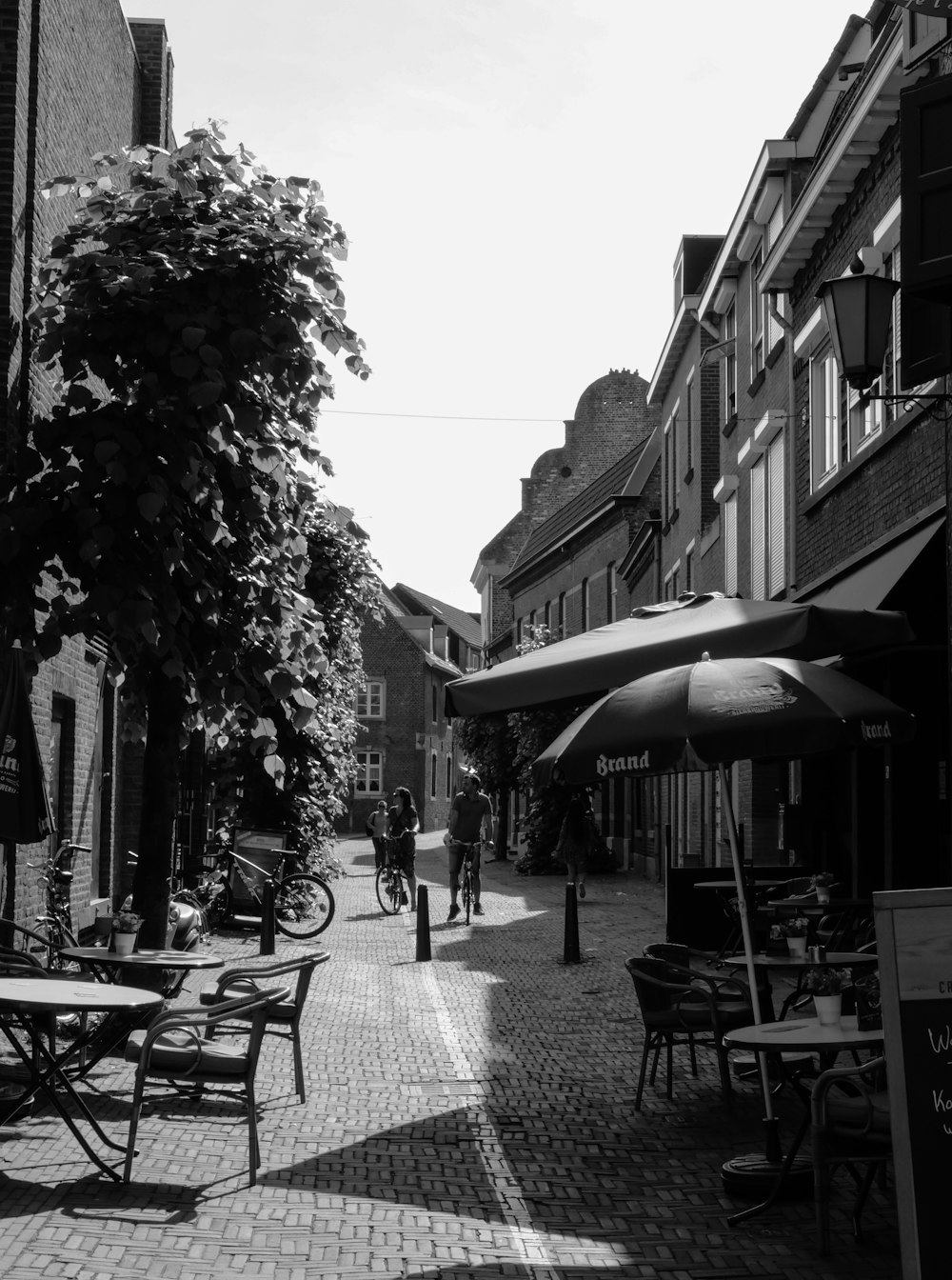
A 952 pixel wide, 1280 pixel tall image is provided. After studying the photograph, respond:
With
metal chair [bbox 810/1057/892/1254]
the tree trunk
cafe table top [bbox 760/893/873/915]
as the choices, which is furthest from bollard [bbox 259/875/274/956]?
metal chair [bbox 810/1057/892/1254]

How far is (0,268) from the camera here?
10500mm

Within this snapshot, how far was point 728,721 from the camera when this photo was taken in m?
6.61

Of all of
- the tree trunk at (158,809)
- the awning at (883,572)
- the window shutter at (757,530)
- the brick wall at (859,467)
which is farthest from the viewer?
the window shutter at (757,530)

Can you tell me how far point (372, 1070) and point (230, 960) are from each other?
20.1ft

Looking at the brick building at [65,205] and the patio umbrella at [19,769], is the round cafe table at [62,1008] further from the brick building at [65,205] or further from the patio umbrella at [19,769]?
the brick building at [65,205]

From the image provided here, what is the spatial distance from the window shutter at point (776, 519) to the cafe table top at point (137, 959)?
11.1m

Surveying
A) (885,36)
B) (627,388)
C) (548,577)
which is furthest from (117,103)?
(627,388)

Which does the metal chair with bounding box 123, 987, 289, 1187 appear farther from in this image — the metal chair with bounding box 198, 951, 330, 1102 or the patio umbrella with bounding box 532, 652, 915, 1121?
the patio umbrella with bounding box 532, 652, 915, 1121

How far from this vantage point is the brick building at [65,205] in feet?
35.2

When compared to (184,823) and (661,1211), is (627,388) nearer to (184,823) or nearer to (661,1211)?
(184,823)

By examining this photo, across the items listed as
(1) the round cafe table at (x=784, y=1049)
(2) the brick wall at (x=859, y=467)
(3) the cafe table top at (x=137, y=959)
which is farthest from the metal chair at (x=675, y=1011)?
(2) the brick wall at (x=859, y=467)

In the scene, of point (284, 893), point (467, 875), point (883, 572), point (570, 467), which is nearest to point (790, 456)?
point (883, 572)

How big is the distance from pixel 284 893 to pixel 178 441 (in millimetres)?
10809

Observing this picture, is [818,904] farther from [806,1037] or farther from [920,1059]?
[920,1059]
